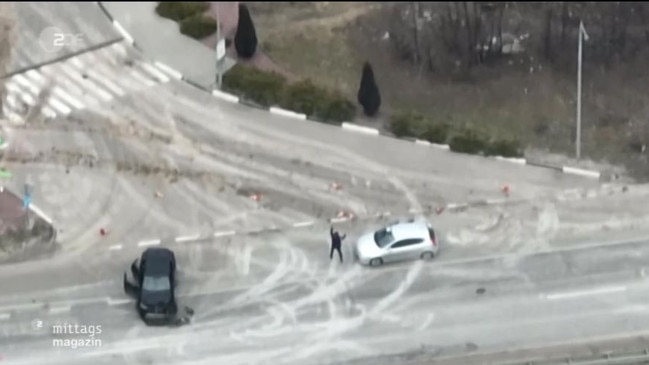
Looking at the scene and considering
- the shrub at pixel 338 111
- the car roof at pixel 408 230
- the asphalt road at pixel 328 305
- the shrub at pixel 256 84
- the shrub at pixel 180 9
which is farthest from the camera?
the shrub at pixel 180 9

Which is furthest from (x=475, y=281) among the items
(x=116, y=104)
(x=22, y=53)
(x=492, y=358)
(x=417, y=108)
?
(x=22, y=53)

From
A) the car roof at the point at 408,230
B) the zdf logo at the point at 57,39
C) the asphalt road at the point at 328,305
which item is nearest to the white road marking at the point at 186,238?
the asphalt road at the point at 328,305

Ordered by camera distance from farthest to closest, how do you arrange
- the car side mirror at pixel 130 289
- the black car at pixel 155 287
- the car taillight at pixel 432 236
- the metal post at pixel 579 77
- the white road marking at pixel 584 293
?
the metal post at pixel 579 77 < the car taillight at pixel 432 236 < the car side mirror at pixel 130 289 < the white road marking at pixel 584 293 < the black car at pixel 155 287

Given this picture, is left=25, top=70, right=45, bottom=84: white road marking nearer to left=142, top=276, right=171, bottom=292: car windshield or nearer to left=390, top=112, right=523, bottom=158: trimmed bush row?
left=142, top=276, right=171, bottom=292: car windshield

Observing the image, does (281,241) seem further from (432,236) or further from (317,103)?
(317,103)

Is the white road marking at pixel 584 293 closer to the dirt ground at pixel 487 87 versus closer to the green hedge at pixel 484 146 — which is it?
the dirt ground at pixel 487 87

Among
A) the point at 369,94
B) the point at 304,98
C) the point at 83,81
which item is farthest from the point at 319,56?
the point at 83,81

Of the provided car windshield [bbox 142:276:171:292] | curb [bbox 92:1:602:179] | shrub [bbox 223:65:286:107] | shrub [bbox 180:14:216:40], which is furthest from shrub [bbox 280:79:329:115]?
car windshield [bbox 142:276:171:292]
